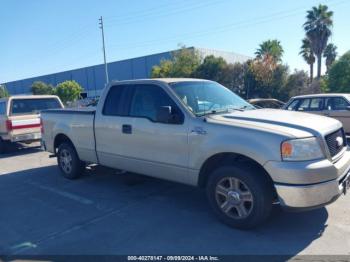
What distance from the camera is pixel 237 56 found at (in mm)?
66250

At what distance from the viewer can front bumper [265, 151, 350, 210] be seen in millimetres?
3854

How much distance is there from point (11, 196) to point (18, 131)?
16.6 ft

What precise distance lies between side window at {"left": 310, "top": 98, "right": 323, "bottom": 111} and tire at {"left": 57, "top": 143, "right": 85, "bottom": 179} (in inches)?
300

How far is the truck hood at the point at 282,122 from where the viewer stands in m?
4.05

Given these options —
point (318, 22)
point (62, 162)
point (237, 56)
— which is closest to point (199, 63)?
point (318, 22)

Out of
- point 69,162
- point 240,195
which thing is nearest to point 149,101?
point 240,195

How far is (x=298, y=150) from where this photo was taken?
12.8ft

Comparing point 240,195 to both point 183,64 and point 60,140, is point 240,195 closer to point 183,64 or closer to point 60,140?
point 60,140

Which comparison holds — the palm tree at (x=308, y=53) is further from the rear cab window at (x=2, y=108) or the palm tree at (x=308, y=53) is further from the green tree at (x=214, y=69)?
the rear cab window at (x=2, y=108)

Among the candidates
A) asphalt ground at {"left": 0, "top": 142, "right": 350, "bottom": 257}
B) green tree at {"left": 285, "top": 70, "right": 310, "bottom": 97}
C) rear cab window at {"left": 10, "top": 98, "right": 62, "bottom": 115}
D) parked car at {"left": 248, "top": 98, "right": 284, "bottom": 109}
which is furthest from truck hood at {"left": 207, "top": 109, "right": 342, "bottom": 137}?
green tree at {"left": 285, "top": 70, "right": 310, "bottom": 97}

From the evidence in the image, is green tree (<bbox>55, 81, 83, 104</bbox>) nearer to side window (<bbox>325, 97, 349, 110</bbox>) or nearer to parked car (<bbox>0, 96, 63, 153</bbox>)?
parked car (<bbox>0, 96, 63, 153</bbox>)

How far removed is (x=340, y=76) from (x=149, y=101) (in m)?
27.1

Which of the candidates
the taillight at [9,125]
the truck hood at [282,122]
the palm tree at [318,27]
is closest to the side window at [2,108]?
the taillight at [9,125]

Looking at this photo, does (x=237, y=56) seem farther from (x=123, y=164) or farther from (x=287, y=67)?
(x=123, y=164)
